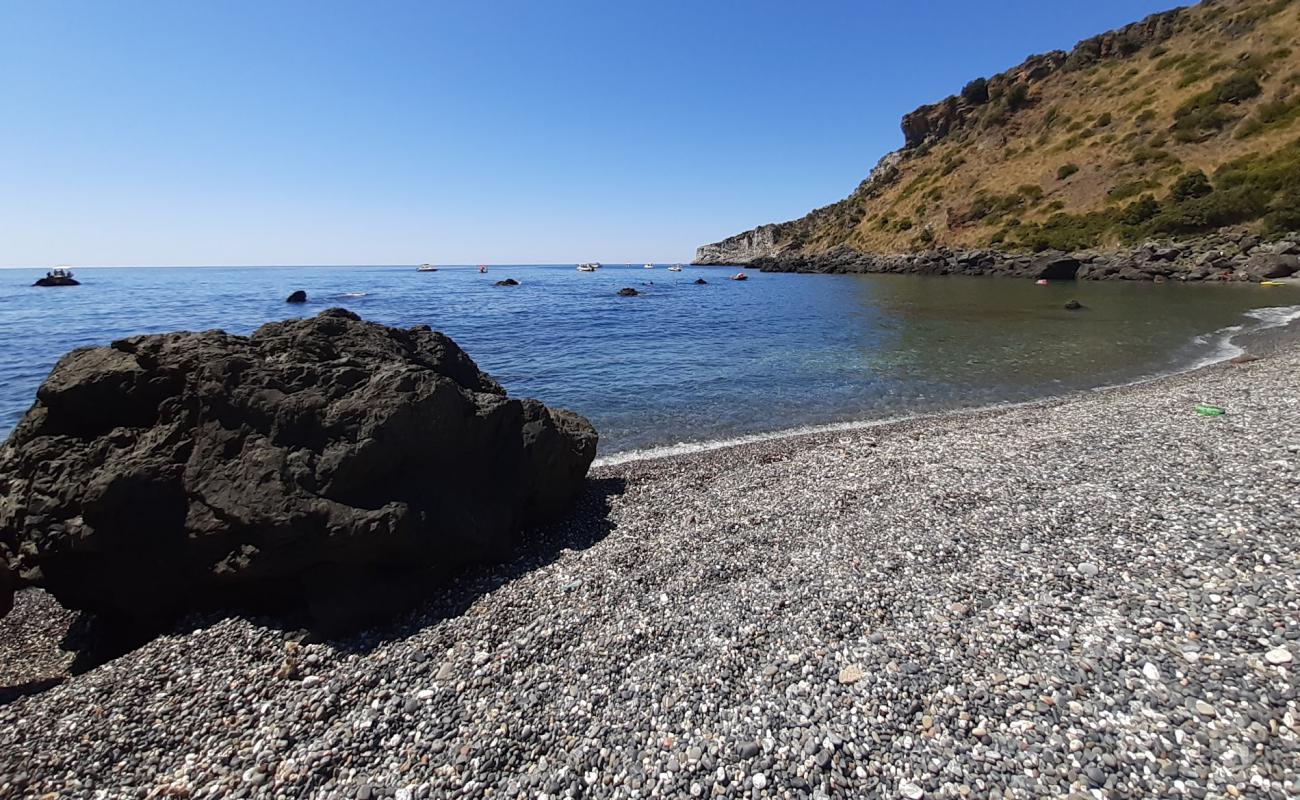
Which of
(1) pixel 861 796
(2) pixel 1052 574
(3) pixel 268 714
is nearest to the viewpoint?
(1) pixel 861 796

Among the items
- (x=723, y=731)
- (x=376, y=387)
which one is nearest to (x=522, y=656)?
(x=723, y=731)

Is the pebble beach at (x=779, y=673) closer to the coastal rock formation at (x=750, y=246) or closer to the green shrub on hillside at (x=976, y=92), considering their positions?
the green shrub on hillside at (x=976, y=92)

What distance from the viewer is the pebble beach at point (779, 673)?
13.0 feet

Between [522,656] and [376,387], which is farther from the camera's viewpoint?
[376,387]

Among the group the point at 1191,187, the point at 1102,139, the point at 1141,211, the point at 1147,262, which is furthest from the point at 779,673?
the point at 1102,139

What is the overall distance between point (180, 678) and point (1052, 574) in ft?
30.3

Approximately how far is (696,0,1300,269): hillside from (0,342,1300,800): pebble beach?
215ft

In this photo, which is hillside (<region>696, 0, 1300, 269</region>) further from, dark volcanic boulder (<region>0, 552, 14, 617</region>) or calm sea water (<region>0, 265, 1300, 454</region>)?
dark volcanic boulder (<region>0, 552, 14, 617</region>)

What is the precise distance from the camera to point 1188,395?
1354cm

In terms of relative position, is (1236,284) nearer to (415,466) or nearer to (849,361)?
(849,361)

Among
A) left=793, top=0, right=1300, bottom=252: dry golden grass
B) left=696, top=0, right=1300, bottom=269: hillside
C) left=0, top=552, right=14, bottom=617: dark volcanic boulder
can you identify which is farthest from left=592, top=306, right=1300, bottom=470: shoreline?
left=793, top=0, right=1300, bottom=252: dry golden grass

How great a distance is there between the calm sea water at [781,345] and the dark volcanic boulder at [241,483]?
687 centimetres

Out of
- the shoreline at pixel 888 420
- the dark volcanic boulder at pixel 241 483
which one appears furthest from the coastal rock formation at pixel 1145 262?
the dark volcanic boulder at pixel 241 483

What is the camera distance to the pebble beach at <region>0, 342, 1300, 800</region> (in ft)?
13.0
